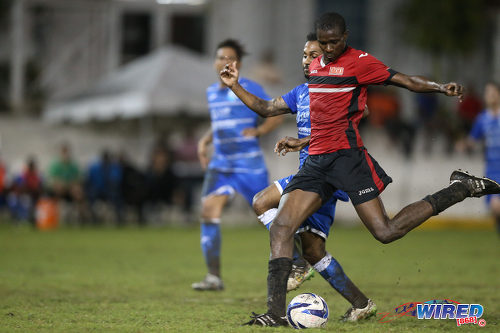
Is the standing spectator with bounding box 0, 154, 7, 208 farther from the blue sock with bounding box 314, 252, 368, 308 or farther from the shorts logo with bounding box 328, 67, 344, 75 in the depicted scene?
the shorts logo with bounding box 328, 67, 344, 75

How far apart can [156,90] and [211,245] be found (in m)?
11.3

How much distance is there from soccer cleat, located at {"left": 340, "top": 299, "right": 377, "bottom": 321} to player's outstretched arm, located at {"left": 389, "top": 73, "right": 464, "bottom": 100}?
1.82 m

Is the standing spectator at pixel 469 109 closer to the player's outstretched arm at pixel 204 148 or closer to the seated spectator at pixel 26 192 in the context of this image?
the seated spectator at pixel 26 192

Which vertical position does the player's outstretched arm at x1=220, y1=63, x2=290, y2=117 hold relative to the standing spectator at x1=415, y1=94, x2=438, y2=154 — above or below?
above

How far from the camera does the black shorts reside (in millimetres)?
6559

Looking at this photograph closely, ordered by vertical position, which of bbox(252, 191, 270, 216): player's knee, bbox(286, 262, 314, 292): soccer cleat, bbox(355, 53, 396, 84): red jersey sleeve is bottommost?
bbox(286, 262, 314, 292): soccer cleat

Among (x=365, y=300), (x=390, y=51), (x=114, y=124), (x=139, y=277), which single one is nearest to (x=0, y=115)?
(x=114, y=124)

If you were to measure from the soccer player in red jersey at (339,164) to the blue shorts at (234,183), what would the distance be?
2.52 metres

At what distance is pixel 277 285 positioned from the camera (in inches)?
251

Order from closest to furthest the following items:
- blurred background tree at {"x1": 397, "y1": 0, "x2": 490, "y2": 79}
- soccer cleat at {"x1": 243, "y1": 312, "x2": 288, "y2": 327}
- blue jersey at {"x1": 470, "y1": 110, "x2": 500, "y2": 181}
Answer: soccer cleat at {"x1": 243, "y1": 312, "x2": 288, "y2": 327} < blue jersey at {"x1": 470, "y1": 110, "x2": 500, "y2": 181} < blurred background tree at {"x1": 397, "y1": 0, "x2": 490, "y2": 79}

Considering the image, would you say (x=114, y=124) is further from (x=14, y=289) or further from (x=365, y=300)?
(x=365, y=300)

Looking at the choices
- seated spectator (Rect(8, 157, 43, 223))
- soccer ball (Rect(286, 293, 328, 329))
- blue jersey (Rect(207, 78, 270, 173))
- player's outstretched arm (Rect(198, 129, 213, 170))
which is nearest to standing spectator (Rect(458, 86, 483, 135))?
seated spectator (Rect(8, 157, 43, 223))

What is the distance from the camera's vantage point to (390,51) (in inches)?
1073

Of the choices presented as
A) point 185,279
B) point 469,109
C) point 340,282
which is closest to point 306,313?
point 340,282
